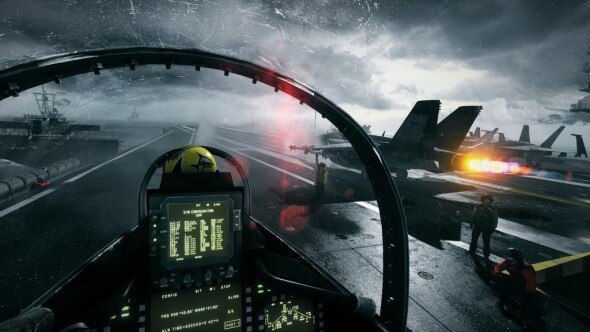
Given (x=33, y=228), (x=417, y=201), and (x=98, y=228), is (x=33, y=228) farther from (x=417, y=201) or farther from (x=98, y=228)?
(x=417, y=201)

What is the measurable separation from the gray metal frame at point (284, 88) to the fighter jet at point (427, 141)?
56.8 ft

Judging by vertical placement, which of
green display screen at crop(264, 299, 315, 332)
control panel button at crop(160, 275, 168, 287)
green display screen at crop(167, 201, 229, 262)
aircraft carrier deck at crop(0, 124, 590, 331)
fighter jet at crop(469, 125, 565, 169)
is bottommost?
aircraft carrier deck at crop(0, 124, 590, 331)

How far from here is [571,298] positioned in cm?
561

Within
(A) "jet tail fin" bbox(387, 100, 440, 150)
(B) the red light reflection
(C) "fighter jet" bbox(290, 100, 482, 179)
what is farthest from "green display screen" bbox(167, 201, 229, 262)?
(A) "jet tail fin" bbox(387, 100, 440, 150)

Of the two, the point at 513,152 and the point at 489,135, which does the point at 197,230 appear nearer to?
the point at 513,152

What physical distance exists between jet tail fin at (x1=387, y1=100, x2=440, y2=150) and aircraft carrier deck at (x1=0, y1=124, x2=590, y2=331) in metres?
3.56

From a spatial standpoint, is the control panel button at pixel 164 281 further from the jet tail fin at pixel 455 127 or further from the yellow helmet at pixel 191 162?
the jet tail fin at pixel 455 127

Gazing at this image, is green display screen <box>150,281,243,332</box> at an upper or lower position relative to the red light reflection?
upper

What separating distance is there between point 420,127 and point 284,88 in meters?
18.6

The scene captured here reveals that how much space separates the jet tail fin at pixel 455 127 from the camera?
1738 centimetres

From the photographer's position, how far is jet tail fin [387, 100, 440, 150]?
18000mm

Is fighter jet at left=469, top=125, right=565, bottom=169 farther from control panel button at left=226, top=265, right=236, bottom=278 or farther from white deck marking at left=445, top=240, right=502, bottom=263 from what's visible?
control panel button at left=226, top=265, right=236, bottom=278

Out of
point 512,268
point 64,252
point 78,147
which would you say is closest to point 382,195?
point 512,268

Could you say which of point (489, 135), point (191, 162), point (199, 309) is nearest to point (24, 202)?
point (191, 162)
